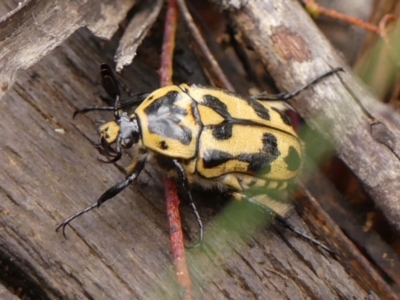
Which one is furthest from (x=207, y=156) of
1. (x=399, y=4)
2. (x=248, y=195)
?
(x=399, y=4)

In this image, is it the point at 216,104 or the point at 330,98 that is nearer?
the point at 216,104

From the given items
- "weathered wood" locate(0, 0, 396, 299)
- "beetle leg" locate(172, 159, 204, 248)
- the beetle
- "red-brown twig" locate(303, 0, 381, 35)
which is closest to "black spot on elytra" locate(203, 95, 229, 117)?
the beetle

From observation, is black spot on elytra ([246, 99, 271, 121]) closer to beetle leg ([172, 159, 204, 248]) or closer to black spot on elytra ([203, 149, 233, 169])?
black spot on elytra ([203, 149, 233, 169])

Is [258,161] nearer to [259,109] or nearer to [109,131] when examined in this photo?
[259,109]

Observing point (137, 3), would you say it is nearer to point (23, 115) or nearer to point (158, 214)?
point (23, 115)

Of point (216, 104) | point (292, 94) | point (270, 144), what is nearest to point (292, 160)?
point (270, 144)

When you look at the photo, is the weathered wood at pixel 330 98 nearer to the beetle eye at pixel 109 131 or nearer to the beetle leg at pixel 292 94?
the beetle leg at pixel 292 94
